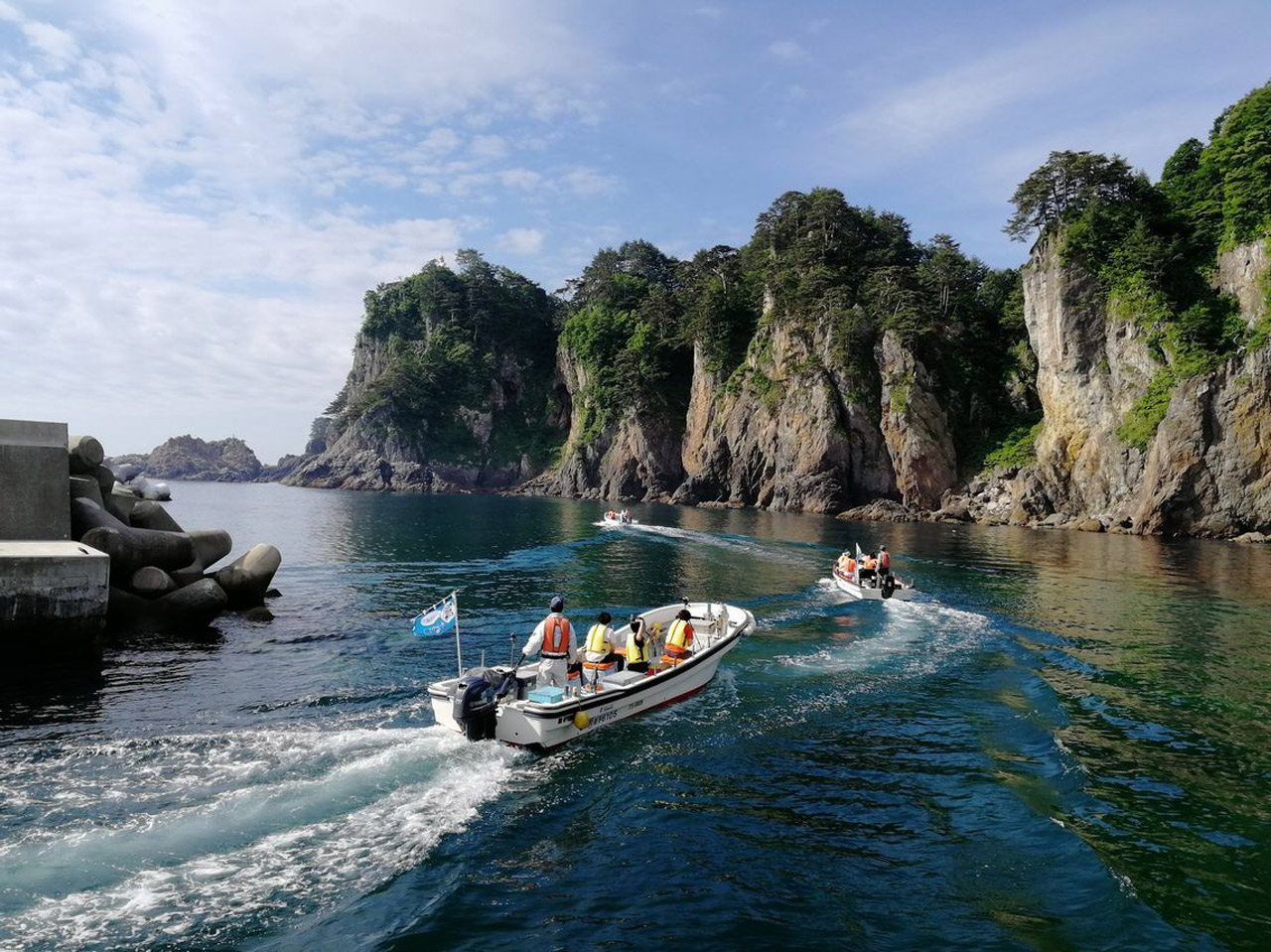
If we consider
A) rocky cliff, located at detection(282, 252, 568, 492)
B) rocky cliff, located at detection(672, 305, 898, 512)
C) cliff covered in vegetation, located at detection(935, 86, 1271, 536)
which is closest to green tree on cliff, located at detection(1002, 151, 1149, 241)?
cliff covered in vegetation, located at detection(935, 86, 1271, 536)

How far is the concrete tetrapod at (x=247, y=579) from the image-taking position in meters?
25.7

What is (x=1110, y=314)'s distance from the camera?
206 feet

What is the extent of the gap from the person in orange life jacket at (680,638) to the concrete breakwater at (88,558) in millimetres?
14439

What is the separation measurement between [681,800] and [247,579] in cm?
2040

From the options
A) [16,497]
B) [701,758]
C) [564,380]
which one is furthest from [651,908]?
[564,380]

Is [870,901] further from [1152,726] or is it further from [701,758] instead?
[1152,726]

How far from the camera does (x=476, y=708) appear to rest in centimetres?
1307

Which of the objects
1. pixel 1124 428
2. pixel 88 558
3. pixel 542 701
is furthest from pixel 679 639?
pixel 1124 428

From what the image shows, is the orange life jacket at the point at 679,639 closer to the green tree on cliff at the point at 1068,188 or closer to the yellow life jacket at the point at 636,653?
the yellow life jacket at the point at 636,653

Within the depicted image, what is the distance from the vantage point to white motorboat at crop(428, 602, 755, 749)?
43.0ft

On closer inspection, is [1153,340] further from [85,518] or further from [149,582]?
[85,518]

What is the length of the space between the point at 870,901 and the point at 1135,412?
63.7m

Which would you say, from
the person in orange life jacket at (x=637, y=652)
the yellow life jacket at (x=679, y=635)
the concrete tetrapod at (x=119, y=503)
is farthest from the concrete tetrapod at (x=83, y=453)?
the yellow life jacket at (x=679, y=635)

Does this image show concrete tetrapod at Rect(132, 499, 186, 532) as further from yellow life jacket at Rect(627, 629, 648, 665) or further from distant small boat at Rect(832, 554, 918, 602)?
distant small boat at Rect(832, 554, 918, 602)
